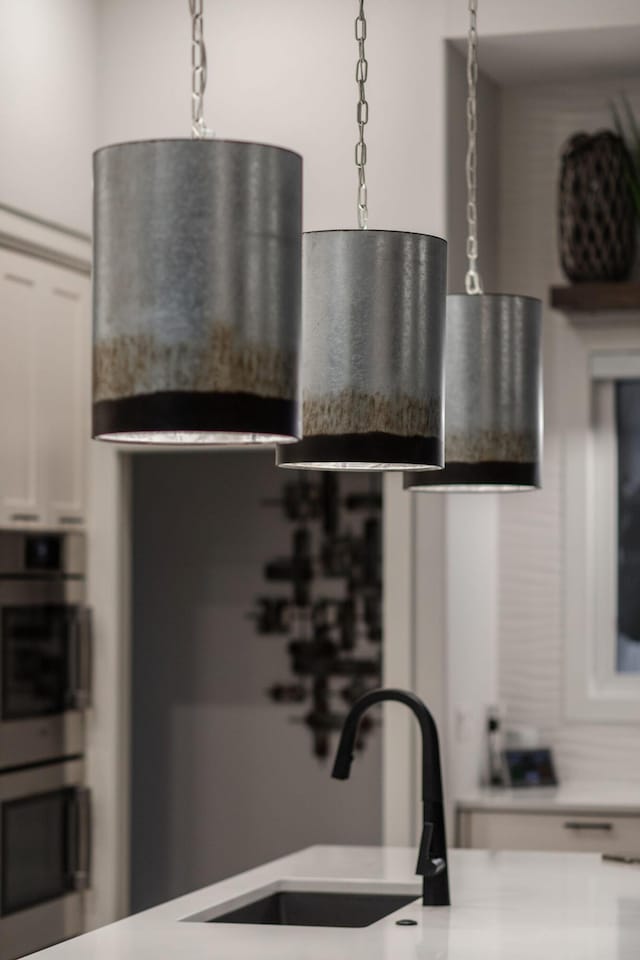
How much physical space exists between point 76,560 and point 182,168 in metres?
2.88

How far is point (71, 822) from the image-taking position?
4605mm

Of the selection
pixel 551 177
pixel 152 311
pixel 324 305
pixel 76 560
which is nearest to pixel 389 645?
pixel 76 560

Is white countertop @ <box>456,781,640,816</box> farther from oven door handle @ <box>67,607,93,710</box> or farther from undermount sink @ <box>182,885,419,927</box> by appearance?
undermount sink @ <box>182,885,419,927</box>

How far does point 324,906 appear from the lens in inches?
127

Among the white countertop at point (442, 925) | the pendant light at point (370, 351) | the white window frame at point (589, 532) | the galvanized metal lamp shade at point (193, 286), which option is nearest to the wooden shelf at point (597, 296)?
the white window frame at point (589, 532)

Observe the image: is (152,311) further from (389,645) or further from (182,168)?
(389,645)

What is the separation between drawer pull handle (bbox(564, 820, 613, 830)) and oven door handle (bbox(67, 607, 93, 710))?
1478mm

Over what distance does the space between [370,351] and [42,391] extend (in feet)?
7.05

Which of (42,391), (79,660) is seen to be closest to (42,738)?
(79,660)

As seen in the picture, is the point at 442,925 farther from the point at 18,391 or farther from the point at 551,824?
the point at 18,391

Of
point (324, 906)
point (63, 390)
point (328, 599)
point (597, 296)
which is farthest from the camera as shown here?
point (328, 599)

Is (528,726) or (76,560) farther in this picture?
(528,726)

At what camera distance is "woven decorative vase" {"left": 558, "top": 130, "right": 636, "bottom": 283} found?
4.92 metres

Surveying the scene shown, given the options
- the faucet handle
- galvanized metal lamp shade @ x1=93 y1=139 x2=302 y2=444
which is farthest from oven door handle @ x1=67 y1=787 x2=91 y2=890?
galvanized metal lamp shade @ x1=93 y1=139 x2=302 y2=444
